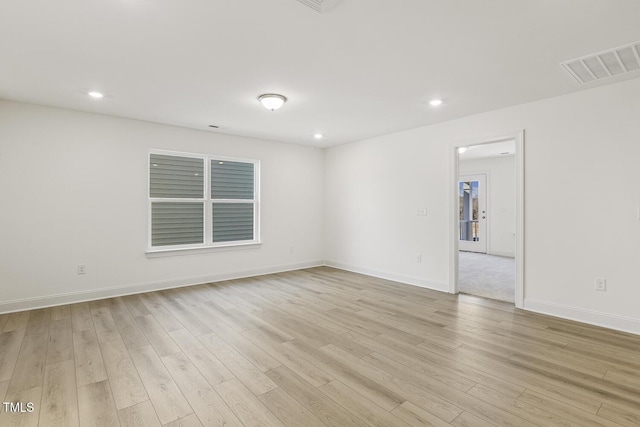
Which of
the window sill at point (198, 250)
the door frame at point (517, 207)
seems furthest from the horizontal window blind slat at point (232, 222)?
the door frame at point (517, 207)

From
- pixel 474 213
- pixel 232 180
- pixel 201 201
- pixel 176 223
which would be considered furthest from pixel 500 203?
pixel 176 223

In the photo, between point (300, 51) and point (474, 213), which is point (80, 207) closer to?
point (300, 51)

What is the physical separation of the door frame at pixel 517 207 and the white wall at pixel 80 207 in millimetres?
3558

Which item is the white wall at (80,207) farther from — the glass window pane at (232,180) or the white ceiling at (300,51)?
the white ceiling at (300,51)

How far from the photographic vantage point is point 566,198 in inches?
135

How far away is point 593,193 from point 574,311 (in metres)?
1.29

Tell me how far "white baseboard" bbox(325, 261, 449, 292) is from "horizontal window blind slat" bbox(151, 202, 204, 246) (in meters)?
2.71

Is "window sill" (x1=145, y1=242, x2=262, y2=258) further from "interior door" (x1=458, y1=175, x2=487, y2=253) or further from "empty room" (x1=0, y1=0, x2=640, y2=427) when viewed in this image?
"interior door" (x1=458, y1=175, x2=487, y2=253)

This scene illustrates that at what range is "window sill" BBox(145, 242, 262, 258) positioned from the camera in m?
4.64

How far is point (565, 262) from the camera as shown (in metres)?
3.44

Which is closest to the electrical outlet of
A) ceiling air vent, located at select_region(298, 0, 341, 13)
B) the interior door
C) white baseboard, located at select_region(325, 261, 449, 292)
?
white baseboard, located at select_region(325, 261, 449, 292)

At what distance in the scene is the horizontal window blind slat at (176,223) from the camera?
15.6 ft

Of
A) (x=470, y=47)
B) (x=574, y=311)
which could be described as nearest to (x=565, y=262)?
(x=574, y=311)

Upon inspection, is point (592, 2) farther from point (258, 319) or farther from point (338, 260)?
point (338, 260)
